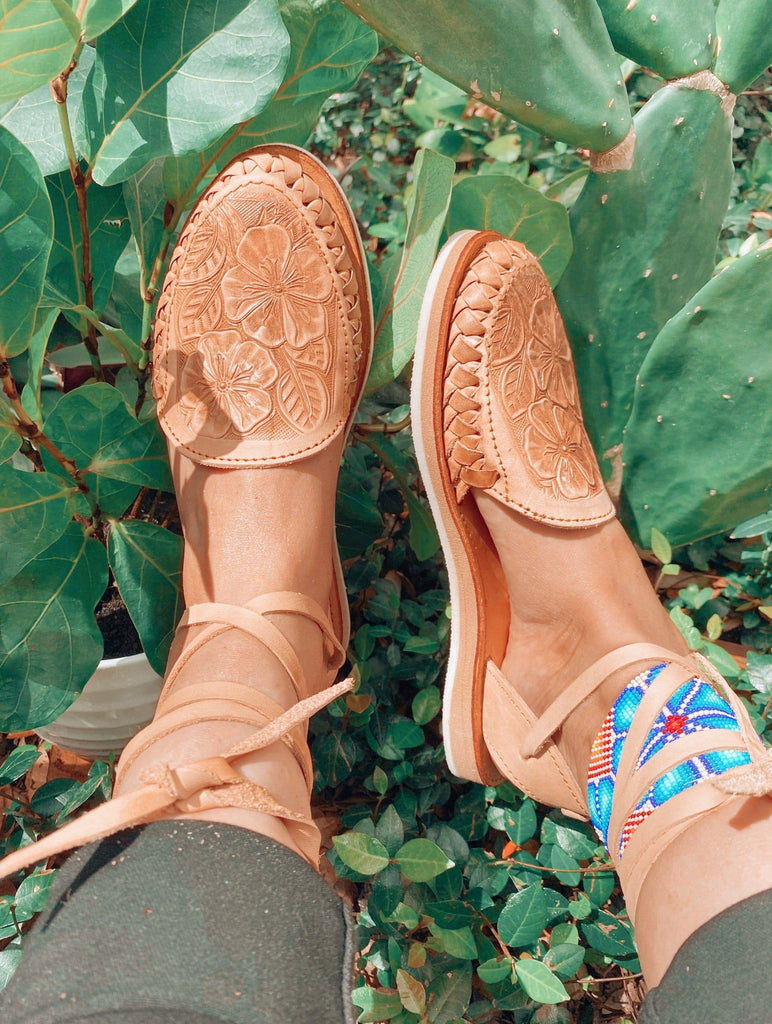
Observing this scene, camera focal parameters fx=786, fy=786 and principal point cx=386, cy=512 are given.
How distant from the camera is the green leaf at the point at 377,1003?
2.44 ft

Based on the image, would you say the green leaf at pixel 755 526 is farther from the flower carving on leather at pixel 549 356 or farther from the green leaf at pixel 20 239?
the green leaf at pixel 20 239

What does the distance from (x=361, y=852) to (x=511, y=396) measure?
491 millimetres

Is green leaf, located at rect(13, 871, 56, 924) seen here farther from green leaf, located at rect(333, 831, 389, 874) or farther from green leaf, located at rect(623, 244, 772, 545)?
green leaf, located at rect(623, 244, 772, 545)

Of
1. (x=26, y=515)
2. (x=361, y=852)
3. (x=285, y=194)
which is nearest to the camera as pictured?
(x=26, y=515)

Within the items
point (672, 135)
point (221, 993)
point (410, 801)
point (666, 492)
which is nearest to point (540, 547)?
point (666, 492)

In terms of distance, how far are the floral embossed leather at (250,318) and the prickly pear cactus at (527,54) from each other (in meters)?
0.23

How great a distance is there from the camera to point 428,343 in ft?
2.81

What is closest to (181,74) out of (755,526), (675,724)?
(675,724)

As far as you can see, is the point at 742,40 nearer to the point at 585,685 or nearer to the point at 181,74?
the point at 181,74

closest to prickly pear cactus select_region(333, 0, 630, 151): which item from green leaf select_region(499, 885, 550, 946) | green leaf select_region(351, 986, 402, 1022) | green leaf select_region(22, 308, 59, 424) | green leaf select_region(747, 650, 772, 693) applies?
green leaf select_region(22, 308, 59, 424)

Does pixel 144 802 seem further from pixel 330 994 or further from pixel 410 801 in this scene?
pixel 410 801

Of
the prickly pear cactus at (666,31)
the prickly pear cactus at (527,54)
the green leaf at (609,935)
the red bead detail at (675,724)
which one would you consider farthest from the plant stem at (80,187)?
the green leaf at (609,935)

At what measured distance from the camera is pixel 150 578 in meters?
0.74

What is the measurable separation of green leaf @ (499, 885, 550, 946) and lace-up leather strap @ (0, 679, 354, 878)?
286mm
